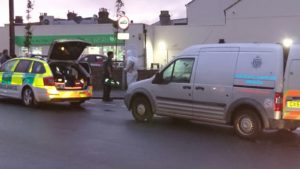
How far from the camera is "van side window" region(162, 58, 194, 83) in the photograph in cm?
1202

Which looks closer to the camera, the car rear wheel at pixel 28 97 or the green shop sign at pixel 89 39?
the car rear wheel at pixel 28 97

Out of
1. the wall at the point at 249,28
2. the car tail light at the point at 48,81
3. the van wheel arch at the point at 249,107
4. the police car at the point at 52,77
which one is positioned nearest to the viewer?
the van wheel arch at the point at 249,107

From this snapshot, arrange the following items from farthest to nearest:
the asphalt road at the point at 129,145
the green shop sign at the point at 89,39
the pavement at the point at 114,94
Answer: the green shop sign at the point at 89,39 → the pavement at the point at 114,94 → the asphalt road at the point at 129,145

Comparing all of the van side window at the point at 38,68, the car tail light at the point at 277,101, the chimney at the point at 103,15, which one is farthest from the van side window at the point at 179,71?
the chimney at the point at 103,15

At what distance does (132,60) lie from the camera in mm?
21094

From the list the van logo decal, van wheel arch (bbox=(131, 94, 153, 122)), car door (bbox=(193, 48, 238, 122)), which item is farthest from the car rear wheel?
the van logo decal

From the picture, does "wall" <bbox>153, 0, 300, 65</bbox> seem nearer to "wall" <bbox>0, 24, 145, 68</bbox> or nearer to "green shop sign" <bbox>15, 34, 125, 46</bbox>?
"wall" <bbox>0, 24, 145, 68</bbox>

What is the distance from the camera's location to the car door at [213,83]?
437 inches

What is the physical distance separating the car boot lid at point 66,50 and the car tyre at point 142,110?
3.98 metres

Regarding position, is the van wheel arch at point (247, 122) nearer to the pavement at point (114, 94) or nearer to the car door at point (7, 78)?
the car door at point (7, 78)

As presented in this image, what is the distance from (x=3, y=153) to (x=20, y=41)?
3472cm

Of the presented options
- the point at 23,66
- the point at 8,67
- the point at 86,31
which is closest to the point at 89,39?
the point at 86,31

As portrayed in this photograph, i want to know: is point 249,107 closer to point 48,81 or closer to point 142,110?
point 142,110

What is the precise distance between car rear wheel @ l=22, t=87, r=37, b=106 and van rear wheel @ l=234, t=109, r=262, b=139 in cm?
715
